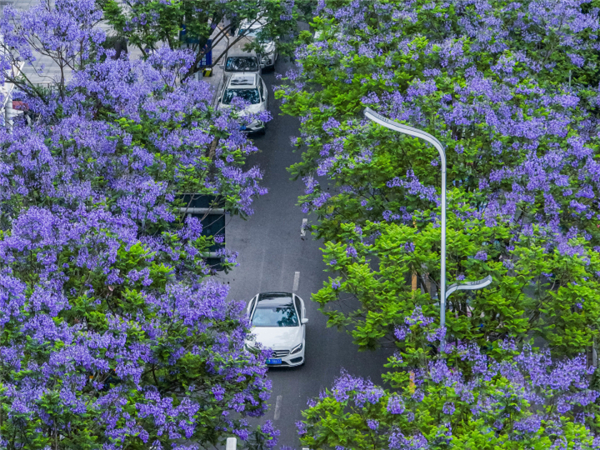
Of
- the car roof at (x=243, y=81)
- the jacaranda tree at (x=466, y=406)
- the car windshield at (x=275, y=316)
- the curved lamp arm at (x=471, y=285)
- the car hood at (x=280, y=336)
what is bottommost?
the jacaranda tree at (x=466, y=406)

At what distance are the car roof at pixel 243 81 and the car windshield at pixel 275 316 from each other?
1416cm

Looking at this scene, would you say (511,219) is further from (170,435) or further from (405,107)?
(170,435)

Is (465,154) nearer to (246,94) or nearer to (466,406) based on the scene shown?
(466,406)

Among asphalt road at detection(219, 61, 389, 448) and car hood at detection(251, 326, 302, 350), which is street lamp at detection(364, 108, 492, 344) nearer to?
asphalt road at detection(219, 61, 389, 448)

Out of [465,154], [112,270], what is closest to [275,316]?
[465,154]

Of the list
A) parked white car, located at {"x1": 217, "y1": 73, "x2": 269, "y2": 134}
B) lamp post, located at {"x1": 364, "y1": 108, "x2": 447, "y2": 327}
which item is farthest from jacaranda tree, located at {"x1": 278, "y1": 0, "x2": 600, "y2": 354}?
parked white car, located at {"x1": 217, "y1": 73, "x2": 269, "y2": 134}

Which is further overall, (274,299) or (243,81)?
(243,81)

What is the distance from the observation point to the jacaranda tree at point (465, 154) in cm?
2105

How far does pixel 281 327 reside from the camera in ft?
94.4

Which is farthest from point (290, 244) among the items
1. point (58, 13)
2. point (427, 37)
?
point (58, 13)

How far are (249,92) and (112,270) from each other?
867 inches

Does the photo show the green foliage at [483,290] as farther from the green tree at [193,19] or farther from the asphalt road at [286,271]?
the green tree at [193,19]

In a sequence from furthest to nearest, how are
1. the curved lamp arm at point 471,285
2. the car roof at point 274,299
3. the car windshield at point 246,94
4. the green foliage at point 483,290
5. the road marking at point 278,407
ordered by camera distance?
the car windshield at point 246,94, the car roof at point 274,299, the road marking at point 278,407, the green foliage at point 483,290, the curved lamp arm at point 471,285

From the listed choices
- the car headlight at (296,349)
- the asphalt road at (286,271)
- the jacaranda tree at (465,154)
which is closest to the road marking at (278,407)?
the asphalt road at (286,271)
